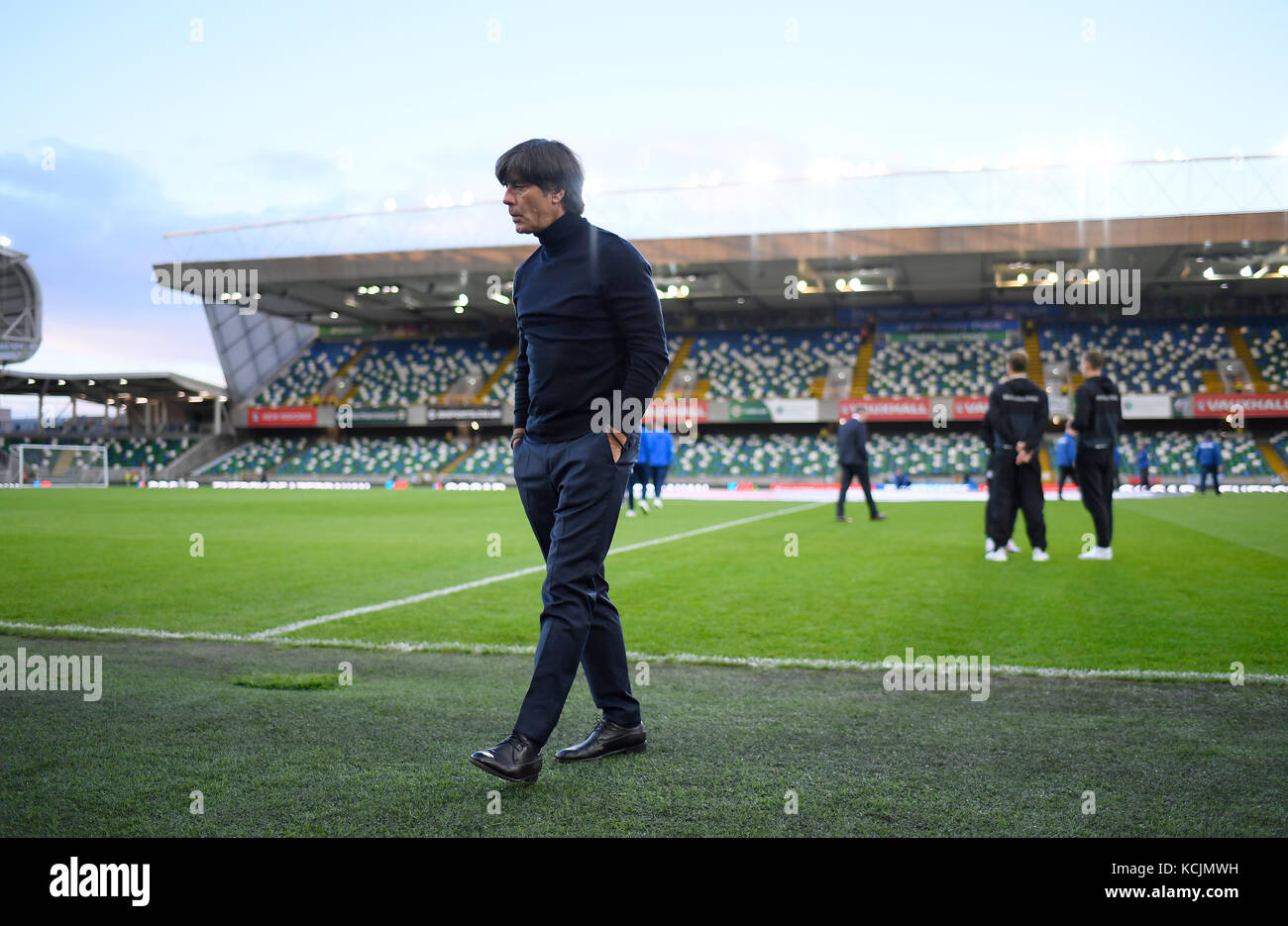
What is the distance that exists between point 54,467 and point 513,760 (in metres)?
48.7

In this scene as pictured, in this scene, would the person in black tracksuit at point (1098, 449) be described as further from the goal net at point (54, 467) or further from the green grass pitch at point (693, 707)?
the goal net at point (54, 467)

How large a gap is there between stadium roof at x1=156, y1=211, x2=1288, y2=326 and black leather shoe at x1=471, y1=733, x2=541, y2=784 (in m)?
33.3

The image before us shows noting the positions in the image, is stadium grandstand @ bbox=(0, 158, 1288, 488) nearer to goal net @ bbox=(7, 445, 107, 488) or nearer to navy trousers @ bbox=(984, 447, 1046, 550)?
goal net @ bbox=(7, 445, 107, 488)

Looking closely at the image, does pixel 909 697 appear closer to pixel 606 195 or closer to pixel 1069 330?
pixel 606 195

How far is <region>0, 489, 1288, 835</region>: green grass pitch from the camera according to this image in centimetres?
256

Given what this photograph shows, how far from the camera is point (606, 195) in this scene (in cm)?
3572

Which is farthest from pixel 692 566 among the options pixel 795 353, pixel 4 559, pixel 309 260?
pixel 795 353

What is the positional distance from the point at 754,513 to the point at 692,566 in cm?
945

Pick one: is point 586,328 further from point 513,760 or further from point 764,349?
point 764,349

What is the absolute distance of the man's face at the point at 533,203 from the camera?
3020mm

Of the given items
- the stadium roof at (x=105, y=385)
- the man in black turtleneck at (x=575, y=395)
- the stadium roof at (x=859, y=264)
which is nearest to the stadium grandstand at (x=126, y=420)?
the stadium roof at (x=105, y=385)

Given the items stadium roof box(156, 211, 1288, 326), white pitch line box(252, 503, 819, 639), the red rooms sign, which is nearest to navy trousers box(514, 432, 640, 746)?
white pitch line box(252, 503, 819, 639)

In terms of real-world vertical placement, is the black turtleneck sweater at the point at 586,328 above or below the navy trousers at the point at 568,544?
above

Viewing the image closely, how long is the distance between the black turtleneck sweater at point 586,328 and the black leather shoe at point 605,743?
0.95m
